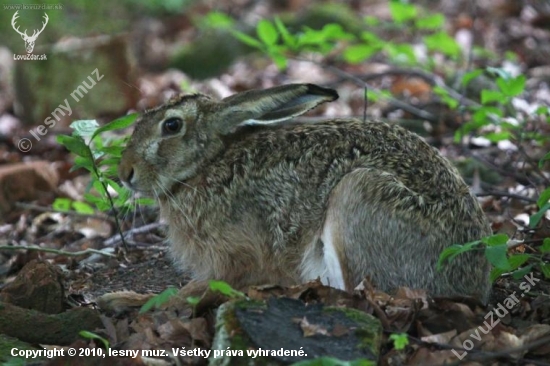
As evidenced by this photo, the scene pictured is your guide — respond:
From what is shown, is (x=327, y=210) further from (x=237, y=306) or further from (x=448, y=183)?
(x=237, y=306)

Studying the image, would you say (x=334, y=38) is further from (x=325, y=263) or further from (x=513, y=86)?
(x=325, y=263)

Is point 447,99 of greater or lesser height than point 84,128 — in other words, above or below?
above

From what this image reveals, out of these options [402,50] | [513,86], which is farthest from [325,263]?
[402,50]

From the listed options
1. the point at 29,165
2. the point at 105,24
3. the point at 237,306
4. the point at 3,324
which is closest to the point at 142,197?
the point at 3,324

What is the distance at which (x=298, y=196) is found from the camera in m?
5.96

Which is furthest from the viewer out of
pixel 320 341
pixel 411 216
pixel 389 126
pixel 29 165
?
pixel 29 165

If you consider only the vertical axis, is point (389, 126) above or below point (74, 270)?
above

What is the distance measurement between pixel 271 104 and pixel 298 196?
72 cm

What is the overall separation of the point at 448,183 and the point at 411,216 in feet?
1.45

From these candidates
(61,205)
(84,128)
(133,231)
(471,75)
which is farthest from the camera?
(61,205)

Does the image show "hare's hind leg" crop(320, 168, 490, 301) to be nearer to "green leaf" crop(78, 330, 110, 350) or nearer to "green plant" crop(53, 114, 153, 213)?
"green leaf" crop(78, 330, 110, 350)

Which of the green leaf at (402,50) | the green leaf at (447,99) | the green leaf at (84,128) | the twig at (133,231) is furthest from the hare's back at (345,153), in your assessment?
the green leaf at (402,50)

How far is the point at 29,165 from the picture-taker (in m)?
9.38

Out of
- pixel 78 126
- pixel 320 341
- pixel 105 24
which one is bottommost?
pixel 320 341
